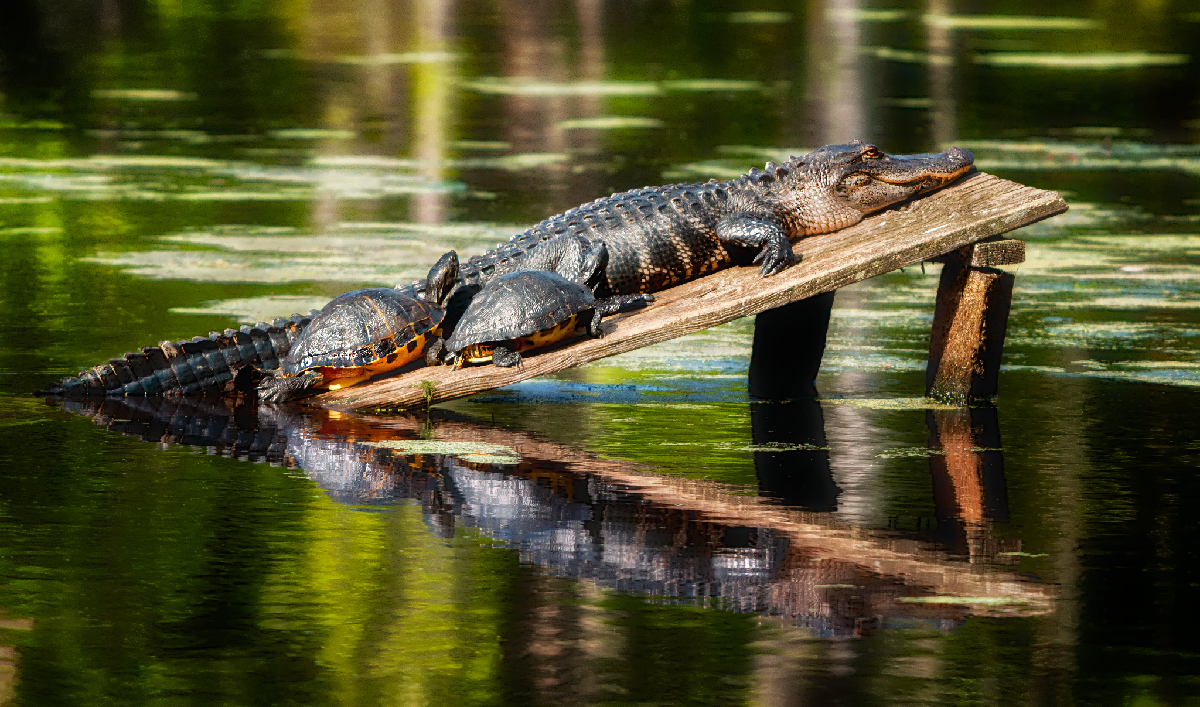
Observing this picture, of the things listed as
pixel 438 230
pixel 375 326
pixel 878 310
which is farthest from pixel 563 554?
pixel 438 230

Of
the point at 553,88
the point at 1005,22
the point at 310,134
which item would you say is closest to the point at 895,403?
the point at 310,134

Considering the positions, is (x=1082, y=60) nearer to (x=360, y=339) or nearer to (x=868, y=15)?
(x=868, y=15)

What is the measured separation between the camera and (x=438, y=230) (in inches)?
612

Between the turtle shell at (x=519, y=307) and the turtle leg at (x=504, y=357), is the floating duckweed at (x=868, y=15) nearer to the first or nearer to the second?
the turtle shell at (x=519, y=307)

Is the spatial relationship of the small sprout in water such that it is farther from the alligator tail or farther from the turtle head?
the alligator tail

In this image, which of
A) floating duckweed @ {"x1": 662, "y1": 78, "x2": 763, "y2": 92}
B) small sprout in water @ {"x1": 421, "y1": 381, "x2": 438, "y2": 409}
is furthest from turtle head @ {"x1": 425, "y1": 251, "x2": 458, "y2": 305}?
floating duckweed @ {"x1": 662, "y1": 78, "x2": 763, "y2": 92}

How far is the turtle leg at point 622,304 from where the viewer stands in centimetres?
988

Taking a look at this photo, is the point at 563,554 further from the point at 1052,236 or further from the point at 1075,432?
the point at 1052,236

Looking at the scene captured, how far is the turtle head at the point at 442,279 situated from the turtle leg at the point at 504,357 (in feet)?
1.98

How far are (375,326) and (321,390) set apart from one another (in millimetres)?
546

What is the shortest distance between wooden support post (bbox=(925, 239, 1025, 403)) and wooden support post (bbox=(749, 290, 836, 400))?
81 cm

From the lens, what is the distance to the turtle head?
9.62 meters

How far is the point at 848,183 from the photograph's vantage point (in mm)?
10438

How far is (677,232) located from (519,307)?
1555 mm
